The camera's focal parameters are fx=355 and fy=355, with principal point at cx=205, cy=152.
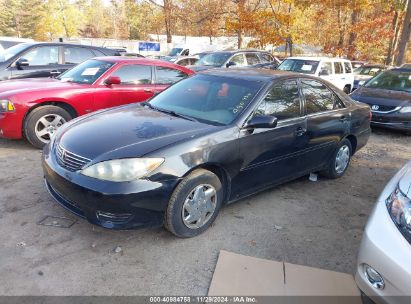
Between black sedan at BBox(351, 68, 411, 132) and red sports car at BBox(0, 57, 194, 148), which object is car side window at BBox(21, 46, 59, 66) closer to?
red sports car at BBox(0, 57, 194, 148)

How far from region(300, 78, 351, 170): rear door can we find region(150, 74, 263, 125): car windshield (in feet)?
2.86

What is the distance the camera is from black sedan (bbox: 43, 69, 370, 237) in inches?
116

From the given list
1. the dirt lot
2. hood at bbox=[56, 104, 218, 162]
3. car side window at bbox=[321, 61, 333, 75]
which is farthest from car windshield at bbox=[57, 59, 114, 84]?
car side window at bbox=[321, 61, 333, 75]

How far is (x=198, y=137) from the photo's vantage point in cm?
326

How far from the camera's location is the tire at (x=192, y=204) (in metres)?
3.13

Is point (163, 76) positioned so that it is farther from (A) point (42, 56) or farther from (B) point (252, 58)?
(B) point (252, 58)

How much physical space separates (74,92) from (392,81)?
7654mm

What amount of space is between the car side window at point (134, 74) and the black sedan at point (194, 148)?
206 centimetres

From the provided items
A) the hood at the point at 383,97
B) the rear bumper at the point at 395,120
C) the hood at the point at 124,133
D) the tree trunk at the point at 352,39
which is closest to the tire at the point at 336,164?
the hood at the point at 124,133

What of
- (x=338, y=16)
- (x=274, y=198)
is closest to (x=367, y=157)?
(x=274, y=198)

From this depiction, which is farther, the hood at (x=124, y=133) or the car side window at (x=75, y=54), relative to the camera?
the car side window at (x=75, y=54)

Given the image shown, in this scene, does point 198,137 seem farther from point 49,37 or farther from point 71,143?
point 49,37

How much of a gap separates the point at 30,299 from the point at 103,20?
69882mm

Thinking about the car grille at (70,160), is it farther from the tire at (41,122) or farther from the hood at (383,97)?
the hood at (383,97)
